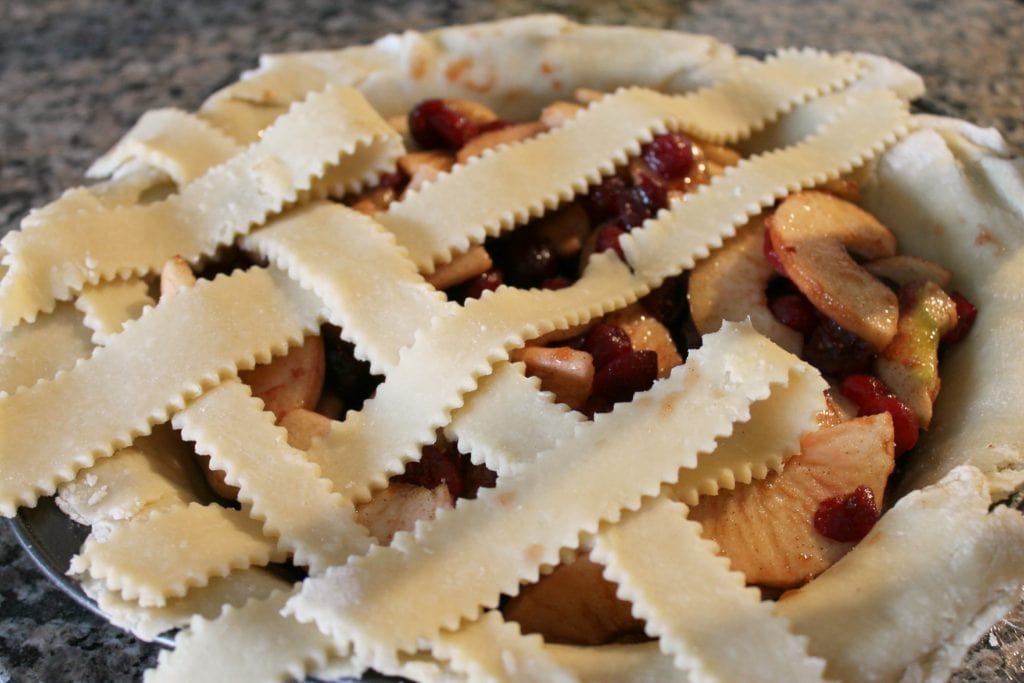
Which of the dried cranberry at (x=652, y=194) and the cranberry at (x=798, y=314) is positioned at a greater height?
Answer: the dried cranberry at (x=652, y=194)

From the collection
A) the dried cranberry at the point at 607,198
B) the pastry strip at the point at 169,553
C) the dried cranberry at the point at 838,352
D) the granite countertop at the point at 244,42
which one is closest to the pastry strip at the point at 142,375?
the pastry strip at the point at 169,553

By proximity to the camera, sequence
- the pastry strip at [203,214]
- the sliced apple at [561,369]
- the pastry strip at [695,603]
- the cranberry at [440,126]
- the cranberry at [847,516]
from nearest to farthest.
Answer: the pastry strip at [695,603], the cranberry at [847,516], the sliced apple at [561,369], the pastry strip at [203,214], the cranberry at [440,126]

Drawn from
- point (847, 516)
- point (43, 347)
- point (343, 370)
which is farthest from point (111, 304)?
point (847, 516)

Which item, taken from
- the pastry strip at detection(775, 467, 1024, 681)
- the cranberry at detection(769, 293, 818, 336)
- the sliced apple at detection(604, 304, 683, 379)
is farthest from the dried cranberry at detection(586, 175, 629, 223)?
the pastry strip at detection(775, 467, 1024, 681)

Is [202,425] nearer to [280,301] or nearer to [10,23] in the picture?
[280,301]

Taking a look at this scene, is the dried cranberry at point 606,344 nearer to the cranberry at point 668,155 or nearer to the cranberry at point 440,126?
the cranberry at point 668,155

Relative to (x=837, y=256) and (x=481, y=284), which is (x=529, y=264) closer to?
(x=481, y=284)

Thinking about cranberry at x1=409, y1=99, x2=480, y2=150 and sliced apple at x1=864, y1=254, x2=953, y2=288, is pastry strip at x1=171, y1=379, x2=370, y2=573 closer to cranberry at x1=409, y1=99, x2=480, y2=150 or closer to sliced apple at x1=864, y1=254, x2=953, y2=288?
cranberry at x1=409, y1=99, x2=480, y2=150
